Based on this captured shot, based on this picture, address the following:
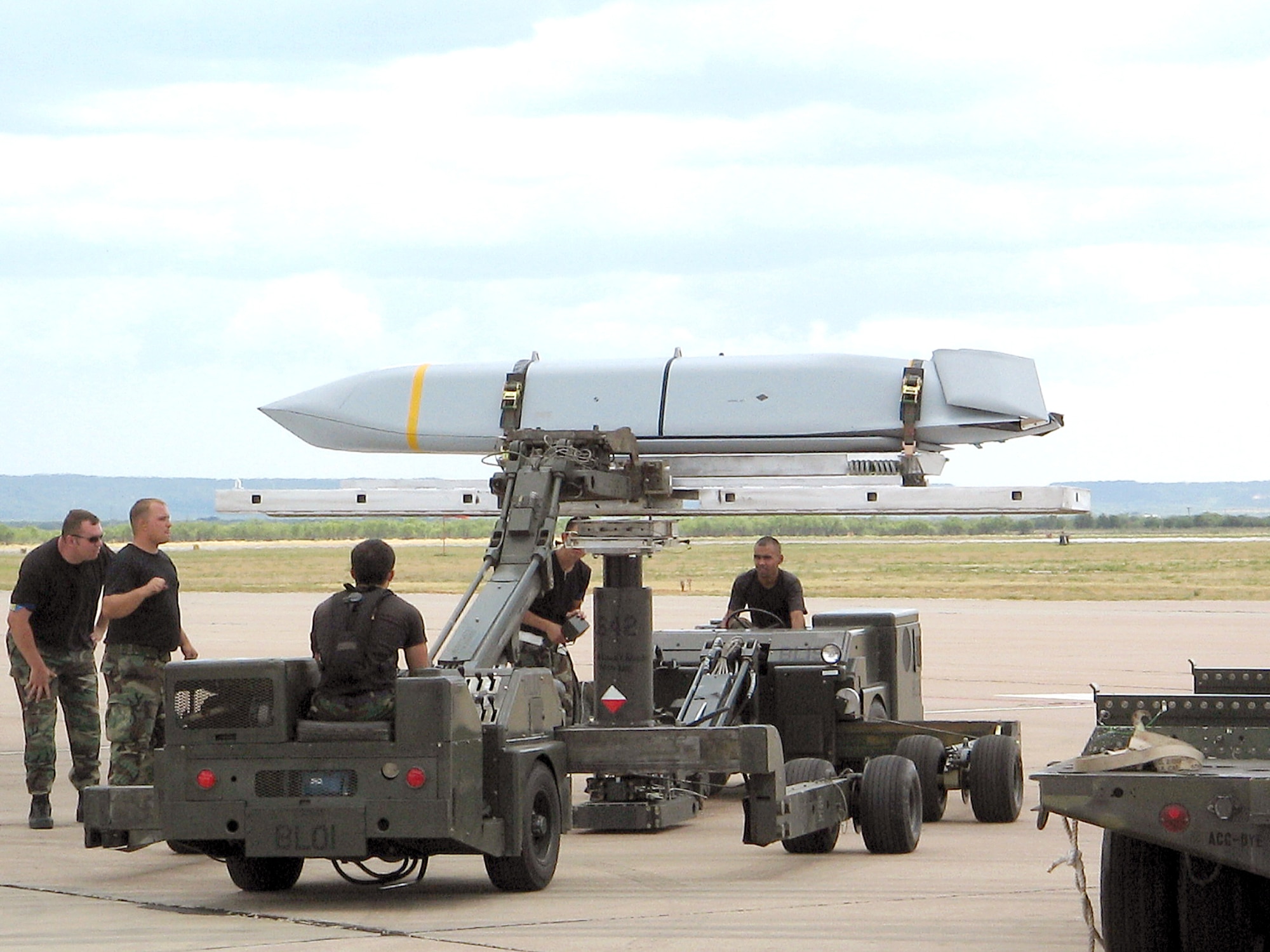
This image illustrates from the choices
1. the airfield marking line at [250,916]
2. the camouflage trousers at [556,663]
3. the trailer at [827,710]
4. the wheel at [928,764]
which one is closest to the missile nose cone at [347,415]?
the camouflage trousers at [556,663]

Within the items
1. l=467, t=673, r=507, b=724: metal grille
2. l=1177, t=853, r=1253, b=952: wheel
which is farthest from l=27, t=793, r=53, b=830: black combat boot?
l=1177, t=853, r=1253, b=952: wheel

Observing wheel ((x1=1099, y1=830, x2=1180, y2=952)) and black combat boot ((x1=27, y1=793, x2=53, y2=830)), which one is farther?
black combat boot ((x1=27, y1=793, x2=53, y2=830))

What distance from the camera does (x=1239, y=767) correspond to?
606 cm

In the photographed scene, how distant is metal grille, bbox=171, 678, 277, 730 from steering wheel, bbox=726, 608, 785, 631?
4967 mm

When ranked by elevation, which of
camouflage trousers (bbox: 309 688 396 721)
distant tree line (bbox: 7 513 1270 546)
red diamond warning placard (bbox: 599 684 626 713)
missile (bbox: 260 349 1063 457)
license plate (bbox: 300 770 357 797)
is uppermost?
distant tree line (bbox: 7 513 1270 546)

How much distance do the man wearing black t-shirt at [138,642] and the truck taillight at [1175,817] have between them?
616 centimetres

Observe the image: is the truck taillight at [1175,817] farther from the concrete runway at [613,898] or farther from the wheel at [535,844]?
the wheel at [535,844]

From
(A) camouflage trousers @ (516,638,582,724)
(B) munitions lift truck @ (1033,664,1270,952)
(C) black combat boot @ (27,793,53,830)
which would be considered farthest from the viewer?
(A) camouflage trousers @ (516,638,582,724)

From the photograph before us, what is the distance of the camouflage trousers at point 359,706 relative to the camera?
7.93 metres

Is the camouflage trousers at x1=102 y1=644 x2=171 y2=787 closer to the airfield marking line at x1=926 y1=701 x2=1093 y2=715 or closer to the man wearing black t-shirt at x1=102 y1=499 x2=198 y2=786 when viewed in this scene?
the man wearing black t-shirt at x1=102 y1=499 x2=198 y2=786

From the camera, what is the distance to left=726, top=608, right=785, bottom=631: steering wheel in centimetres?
1262

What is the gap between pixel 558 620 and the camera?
12.5m

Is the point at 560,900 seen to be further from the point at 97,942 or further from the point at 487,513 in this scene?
the point at 487,513

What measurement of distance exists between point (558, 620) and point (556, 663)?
34cm
